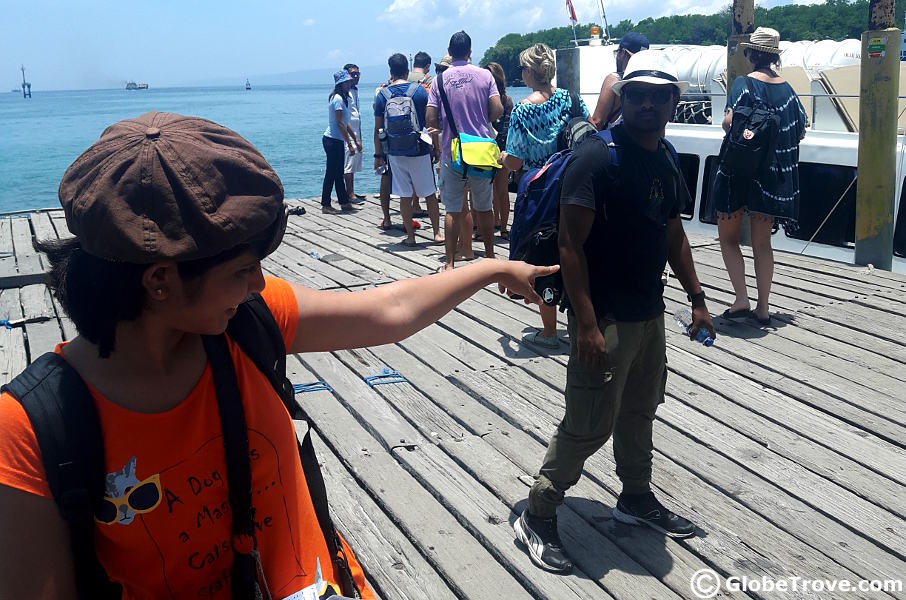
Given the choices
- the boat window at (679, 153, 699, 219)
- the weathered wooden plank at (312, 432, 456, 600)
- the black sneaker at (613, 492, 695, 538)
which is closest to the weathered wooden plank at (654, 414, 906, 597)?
the black sneaker at (613, 492, 695, 538)

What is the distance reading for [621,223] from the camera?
3131 millimetres

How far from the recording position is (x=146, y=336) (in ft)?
4.94

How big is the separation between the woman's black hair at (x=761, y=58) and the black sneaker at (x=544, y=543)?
4111 millimetres

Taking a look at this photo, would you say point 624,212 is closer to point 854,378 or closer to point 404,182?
point 854,378

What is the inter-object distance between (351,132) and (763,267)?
6.94m

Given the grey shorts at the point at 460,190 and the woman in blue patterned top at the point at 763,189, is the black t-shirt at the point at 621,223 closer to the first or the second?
the woman in blue patterned top at the point at 763,189

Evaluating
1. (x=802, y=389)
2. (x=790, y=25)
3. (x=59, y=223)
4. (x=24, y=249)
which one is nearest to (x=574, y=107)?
(x=802, y=389)

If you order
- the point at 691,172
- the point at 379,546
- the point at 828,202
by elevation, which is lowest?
the point at 379,546

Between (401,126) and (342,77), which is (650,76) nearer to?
(401,126)

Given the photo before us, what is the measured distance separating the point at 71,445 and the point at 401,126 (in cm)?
807

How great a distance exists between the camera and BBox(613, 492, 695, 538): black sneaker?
3.41 metres

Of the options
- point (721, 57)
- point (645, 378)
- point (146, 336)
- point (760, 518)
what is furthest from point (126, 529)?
point (721, 57)

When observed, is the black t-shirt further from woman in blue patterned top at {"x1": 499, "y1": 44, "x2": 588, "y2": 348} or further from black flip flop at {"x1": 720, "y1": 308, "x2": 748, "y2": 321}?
black flip flop at {"x1": 720, "y1": 308, "x2": 748, "y2": 321}

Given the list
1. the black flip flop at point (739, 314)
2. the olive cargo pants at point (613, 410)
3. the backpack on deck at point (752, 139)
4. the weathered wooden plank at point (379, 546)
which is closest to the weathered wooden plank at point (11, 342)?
the weathered wooden plank at point (379, 546)
